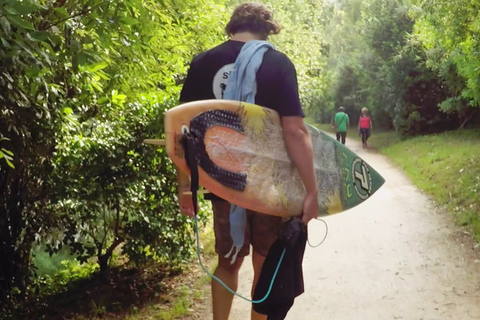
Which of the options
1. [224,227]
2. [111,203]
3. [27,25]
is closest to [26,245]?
[111,203]

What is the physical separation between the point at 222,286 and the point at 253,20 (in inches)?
62.4

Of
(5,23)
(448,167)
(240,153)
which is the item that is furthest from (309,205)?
(448,167)

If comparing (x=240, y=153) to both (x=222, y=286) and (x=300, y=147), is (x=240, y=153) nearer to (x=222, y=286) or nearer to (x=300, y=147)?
(x=300, y=147)

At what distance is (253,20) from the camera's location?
3285 millimetres

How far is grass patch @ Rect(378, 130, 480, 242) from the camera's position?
367 inches

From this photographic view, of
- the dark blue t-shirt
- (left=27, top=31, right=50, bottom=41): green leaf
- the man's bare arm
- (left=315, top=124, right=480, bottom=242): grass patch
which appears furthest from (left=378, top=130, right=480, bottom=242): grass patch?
(left=27, top=31, right=50, bottom=41): green leaf

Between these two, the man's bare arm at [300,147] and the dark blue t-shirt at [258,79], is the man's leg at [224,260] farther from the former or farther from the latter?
the dark blue t-shirt at [258,79]

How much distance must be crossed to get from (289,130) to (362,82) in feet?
78.1

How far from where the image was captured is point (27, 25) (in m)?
2.79

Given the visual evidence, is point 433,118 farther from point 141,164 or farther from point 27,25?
point 27,25

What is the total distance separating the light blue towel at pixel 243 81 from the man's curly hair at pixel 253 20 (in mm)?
184

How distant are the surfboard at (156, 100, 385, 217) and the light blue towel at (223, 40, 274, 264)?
0.07 meters

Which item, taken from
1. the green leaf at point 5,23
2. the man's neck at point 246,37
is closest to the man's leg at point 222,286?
the man's neck at point 246,37

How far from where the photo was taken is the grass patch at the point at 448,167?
9312 mm
